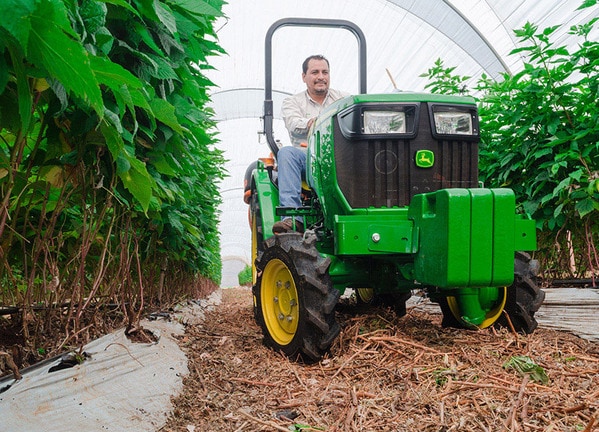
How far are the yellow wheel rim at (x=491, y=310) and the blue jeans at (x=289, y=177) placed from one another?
47.1 inches

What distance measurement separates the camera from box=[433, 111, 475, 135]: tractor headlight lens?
2961 mm

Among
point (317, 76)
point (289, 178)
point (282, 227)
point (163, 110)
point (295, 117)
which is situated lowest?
point (282, 227)

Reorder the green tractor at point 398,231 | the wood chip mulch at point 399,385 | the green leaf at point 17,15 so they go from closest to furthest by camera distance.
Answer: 1. the green leaf at point 17,15
2. the wood chip mulch at point 399,385
3. the green tractor at point 398,231

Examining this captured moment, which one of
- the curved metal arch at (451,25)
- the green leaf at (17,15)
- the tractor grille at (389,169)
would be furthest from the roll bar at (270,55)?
the curved metal arch at (451,25)

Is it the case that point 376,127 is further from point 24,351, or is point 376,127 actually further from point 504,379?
point 24,351

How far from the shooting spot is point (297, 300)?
2.84m

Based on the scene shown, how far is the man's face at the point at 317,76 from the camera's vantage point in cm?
412

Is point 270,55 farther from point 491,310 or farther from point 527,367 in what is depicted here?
point 527,367

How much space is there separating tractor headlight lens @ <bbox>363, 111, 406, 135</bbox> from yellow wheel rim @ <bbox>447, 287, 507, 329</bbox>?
114cm

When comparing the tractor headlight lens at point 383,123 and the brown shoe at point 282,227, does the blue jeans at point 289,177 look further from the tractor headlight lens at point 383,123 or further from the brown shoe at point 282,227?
the tractor headlight lens at point 383,123

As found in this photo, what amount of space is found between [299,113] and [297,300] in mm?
1761

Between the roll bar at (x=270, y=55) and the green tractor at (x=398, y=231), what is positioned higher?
the roll bar at (x=270, y=55)

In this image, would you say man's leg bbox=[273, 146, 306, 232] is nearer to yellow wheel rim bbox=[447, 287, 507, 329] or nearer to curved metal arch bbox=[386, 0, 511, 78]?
yellow wheel rim bbox=[447, 287, 507, 329]

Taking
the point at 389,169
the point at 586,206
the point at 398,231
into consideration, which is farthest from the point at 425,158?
the point at 586,206
